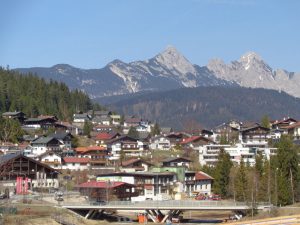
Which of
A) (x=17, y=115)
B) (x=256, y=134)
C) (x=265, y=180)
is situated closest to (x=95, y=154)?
(x=17, y=115)

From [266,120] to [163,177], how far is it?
31557mm

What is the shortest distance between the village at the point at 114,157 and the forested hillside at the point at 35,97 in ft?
7.24

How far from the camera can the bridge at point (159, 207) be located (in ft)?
124

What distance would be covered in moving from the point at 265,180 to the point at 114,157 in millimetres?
23373

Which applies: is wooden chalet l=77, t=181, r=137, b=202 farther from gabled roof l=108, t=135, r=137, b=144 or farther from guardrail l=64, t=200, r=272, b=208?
gabled roof l=108, t=135, r=137, b=144

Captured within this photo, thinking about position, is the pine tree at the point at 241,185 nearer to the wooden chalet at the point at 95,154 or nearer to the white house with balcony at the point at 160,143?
the wooden chalet at the point at 95,154

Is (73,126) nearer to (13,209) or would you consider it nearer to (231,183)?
(231,183)

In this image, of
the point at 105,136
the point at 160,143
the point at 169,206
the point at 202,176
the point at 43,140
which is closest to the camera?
the point at 169,206

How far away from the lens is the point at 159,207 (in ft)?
127

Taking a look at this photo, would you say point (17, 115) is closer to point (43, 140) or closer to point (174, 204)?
point (43, 140)

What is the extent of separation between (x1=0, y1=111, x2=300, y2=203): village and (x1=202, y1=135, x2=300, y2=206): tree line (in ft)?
5.35

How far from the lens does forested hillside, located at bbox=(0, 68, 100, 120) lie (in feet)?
250

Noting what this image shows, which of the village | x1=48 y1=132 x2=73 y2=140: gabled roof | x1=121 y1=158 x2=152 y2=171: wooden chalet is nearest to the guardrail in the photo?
the village

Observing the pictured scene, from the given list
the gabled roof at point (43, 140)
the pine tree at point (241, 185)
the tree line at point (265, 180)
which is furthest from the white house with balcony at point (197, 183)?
the gabled roof at point (43, 140)
